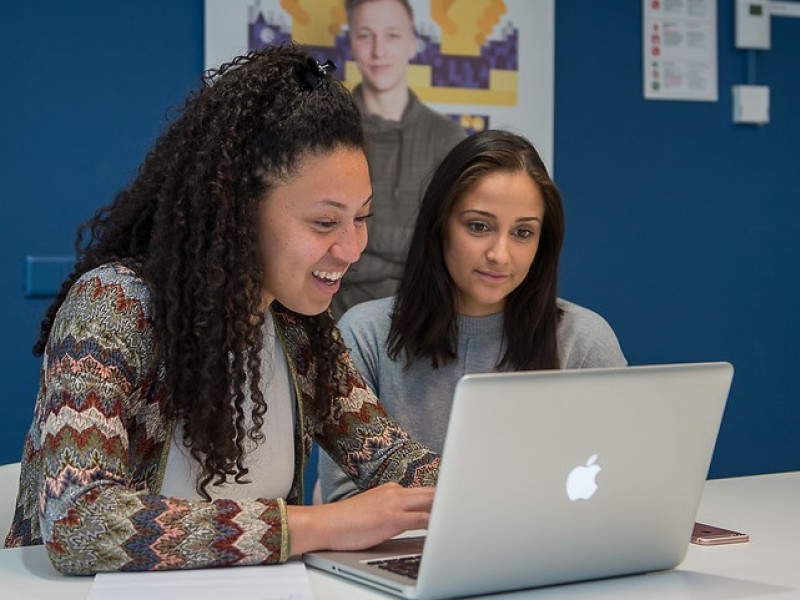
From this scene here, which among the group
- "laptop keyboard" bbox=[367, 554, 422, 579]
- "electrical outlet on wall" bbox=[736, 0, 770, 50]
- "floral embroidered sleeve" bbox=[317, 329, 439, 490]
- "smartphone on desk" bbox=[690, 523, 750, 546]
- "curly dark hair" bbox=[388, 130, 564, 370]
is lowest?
"smartphone on desk" bbox=[690, 523, 750, 546]

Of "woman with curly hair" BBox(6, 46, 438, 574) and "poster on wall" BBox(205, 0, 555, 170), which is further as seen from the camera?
"poster on wall" BBox(205, 0, 555, 170)

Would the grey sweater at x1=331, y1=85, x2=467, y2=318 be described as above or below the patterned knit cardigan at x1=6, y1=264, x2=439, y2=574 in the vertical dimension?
above

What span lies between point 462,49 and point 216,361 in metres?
1.97

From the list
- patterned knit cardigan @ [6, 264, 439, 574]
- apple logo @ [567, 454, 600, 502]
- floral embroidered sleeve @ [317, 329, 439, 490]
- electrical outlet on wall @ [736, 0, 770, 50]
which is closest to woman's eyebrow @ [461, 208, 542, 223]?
floral embroidered sleeve @ [317, 329, 439, 490]

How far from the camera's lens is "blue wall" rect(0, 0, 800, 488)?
289 centimetres

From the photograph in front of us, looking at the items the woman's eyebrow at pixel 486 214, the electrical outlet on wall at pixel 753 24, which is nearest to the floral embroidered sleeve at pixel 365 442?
the woman's eyebrow at pixel 486 214

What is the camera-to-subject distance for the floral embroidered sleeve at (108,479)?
135 centimetres

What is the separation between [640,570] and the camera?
1.44 metres

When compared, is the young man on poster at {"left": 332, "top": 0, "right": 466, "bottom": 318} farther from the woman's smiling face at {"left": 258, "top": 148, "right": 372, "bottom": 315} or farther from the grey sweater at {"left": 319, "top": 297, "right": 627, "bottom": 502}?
the woman's smiling face at {"left": 258, "top": 148, "right": 372, "bottom": 315}

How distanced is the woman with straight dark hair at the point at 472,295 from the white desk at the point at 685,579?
0.70 metres

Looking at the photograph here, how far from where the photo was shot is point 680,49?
3574 millimetres

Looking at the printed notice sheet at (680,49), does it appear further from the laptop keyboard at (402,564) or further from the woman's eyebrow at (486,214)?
the laptop keyboard at (402,564)

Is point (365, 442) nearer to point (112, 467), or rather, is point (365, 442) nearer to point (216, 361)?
point (216, 361)

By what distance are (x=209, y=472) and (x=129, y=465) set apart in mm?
109
